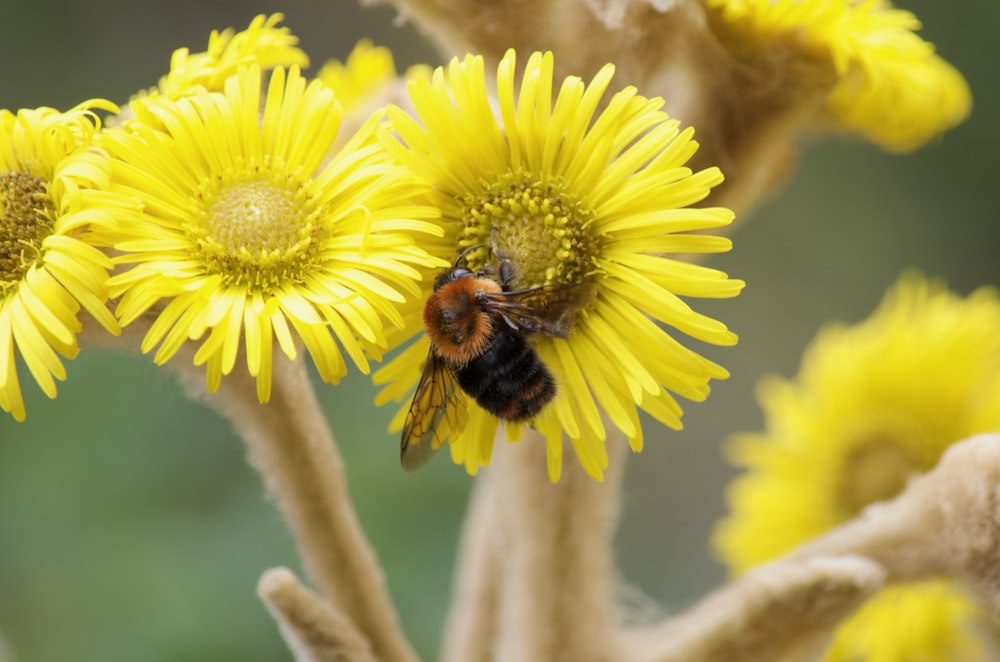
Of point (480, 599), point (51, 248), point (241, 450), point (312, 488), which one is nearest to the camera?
point (51, 248)

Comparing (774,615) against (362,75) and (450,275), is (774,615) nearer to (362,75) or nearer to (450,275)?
(450,275)

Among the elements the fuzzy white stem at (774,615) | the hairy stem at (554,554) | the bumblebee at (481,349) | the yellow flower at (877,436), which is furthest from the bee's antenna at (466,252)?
the yellow flower at (877,436)

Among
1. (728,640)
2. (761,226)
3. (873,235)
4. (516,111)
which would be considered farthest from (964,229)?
(516,111)

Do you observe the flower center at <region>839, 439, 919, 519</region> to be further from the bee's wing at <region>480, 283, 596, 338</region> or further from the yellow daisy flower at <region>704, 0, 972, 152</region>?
the bee's wing at <region>480, 283, 596, 338</region>

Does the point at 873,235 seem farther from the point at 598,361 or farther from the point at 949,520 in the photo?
the point at 598,361


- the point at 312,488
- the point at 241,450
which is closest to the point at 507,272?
the point at 312,488

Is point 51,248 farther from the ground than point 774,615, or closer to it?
farther from the ground

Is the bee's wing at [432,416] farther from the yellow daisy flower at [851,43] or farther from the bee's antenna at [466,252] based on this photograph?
the yellow daisy flower at [851,43]
